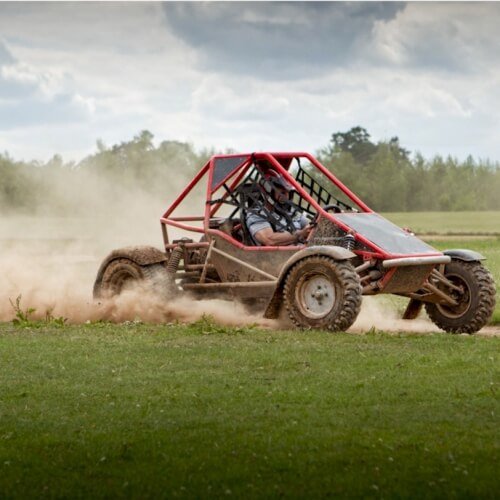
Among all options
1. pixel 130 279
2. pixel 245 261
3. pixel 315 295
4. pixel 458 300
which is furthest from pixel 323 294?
pixel 130 279

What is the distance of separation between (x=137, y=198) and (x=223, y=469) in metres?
23.4

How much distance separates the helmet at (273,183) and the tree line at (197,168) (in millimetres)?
16164

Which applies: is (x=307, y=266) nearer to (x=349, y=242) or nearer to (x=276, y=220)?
(x=349, y=242)

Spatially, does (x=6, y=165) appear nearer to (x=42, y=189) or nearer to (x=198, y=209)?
(x=42, y=189)

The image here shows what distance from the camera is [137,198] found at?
31359mm

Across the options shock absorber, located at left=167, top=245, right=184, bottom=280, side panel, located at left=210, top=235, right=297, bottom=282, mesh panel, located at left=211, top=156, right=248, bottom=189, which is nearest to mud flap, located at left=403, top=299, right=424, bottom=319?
side panel, located at left=210, top=235, right=297, bottom=282

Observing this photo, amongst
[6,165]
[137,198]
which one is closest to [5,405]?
[137,198]

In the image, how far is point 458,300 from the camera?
16.4 meters

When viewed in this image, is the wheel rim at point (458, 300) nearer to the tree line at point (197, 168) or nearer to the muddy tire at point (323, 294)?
the muddy tire at point (323, 294)

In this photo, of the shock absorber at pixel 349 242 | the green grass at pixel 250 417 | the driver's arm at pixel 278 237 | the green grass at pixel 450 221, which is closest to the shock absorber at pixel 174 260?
the driver's arm at pixel 278 237

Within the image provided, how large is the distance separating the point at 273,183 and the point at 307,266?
1805mm

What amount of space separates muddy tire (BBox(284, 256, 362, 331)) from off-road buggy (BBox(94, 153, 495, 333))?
0.04 ft

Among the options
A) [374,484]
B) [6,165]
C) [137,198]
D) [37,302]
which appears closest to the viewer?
[374,484]

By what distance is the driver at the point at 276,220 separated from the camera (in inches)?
650
